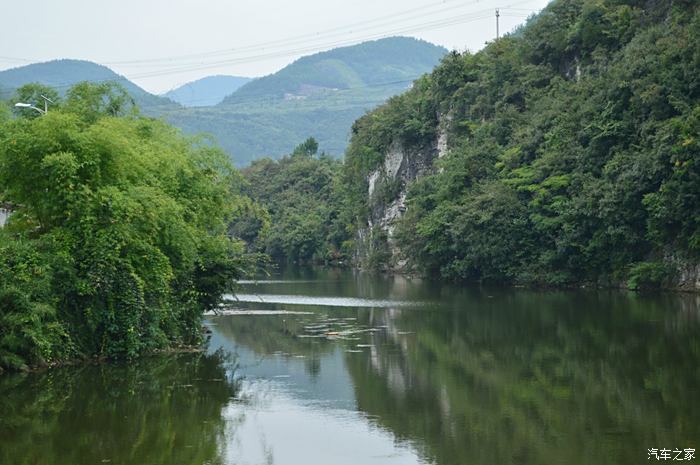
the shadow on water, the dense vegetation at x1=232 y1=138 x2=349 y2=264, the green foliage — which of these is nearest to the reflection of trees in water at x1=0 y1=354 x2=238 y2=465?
the shadow on water

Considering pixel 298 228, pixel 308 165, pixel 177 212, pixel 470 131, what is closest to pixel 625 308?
pixel 177 212

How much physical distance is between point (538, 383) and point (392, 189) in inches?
2613

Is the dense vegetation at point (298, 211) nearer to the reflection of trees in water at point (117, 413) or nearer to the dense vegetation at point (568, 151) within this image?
the dense vegetation at point (568, 151)

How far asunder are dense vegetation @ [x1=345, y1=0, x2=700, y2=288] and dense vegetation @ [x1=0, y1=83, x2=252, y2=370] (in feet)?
91.0

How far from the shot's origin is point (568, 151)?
6219 centimetres

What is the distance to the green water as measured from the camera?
61.2 feet

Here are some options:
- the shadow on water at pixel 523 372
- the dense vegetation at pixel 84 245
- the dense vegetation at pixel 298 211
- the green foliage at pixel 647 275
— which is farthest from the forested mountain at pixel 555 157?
the dense vegetation at pixel 84 245

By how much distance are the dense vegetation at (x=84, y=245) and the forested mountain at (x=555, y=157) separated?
2780 cm

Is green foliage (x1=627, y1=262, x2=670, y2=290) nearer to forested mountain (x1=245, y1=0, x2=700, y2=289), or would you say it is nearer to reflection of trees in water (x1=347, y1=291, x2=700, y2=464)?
forested mountain (x1=245, y1=0, x2=700, y2=289)

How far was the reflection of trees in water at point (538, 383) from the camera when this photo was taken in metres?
18.8

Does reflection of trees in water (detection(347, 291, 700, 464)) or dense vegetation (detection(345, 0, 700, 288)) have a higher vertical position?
dense vegetation (detection(345, 0, 700, 288))

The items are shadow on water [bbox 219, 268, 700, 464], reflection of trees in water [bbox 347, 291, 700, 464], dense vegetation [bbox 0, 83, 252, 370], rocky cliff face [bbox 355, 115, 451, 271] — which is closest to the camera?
reflection of trees in water [bbox 347, 291, 700, 464]

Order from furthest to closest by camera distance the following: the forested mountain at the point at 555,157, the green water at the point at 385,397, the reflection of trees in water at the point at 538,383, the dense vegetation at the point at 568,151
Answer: the forested mountain at the point at 555,157 → the dense vegetation at the point at 568,151 → the reflection of trees in water at the point at 538,383 → the green water at the point at 385,397

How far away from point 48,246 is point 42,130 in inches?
127
